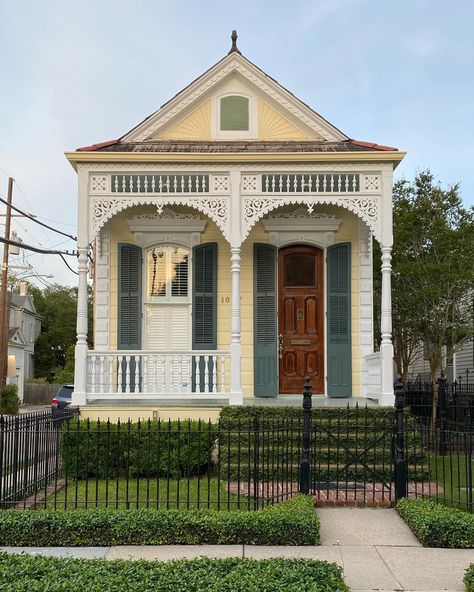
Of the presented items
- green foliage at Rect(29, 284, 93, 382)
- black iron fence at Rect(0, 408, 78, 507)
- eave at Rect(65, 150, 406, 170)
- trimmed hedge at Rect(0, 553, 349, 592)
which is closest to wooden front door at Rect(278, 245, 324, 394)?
eave at Rect(65, 150, 406, 170)

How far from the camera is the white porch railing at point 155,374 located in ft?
38.6

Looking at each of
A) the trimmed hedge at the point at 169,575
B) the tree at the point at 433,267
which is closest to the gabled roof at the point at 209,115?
the tree at the point at 433,267

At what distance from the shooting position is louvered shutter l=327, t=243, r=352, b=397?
13.0m

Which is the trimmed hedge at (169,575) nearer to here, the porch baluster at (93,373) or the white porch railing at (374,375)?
the porch baluster at (93,373)

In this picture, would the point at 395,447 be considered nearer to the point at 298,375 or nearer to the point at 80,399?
the point at 298,375

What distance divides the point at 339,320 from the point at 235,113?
479cm

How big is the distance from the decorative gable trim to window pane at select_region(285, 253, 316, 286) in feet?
8.17

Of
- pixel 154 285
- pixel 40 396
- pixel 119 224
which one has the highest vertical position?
pixel 119 224

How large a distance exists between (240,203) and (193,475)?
482 cm

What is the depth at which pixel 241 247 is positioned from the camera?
1342cm

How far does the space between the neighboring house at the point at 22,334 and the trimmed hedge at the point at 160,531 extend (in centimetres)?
3899

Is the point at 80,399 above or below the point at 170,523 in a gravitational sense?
above

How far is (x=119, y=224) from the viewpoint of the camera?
1351 centimetres

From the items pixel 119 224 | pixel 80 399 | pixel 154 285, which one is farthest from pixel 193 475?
pixel 119 224
